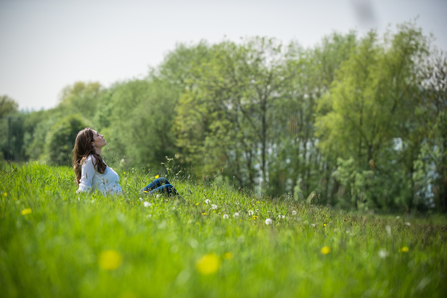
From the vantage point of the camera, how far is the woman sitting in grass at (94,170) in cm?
511

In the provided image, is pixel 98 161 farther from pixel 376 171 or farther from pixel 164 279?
pixel 376 171

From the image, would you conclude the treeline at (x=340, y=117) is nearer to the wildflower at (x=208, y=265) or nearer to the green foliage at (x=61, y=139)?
the wildflower at (x=208, y=265)

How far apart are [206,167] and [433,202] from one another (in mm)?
18589

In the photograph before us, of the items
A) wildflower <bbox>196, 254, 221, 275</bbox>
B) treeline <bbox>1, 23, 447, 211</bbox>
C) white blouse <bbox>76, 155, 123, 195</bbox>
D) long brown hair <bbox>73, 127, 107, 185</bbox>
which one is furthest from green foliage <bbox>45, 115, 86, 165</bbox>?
wildflower <bbox>196, 254, 221, 275</bbox>

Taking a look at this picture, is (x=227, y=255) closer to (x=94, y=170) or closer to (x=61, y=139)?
(x=94, y=170)

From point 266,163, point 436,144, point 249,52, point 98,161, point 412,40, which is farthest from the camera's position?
point 266,163

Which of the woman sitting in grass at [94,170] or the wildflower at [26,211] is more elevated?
the woman sitting in grass at [94,170]

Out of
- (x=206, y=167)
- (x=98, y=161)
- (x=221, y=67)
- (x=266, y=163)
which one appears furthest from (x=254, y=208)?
(x=266, y=163)

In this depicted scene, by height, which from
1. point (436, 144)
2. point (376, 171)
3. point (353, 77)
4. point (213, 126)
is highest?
point (353, 77)

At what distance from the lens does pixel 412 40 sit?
21.3 m

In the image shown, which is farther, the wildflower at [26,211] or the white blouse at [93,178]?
the white blouse at [93,178]

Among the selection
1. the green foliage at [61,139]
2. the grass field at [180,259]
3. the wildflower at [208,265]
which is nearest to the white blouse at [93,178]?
the grass field at [180,259]

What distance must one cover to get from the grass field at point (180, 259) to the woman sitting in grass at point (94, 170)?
1302 millimetres

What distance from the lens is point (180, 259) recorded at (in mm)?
2229
